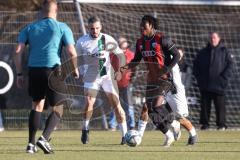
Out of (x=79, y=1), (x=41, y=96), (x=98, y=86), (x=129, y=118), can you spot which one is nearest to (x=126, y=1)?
(x=79, y=1)

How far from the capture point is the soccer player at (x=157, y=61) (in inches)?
578

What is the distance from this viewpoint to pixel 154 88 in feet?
49.3

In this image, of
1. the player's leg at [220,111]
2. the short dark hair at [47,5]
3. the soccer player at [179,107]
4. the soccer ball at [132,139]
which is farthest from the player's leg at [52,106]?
the player's leg at [220,111]

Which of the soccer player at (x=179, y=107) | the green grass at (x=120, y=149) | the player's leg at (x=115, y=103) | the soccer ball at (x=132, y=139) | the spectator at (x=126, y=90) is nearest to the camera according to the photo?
the green grass at (x=120, y=149)

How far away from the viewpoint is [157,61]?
14820 mm

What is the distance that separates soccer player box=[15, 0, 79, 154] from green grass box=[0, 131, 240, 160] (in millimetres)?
457

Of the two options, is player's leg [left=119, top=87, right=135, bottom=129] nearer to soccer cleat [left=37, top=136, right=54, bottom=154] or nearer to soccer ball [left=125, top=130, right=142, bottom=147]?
soccer ball [left=125, top=130, right=142, bottom=147]

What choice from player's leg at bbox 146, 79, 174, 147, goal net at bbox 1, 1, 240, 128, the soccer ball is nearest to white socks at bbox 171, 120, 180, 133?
player's leg at bbox 146, 79, 174, 147

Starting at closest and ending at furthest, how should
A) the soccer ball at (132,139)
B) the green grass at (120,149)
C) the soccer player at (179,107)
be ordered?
the green grass at (120,149)
the soccer ball at (132,139)
the soccer player at (179,107)

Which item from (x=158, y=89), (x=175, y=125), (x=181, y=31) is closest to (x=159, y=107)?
(x=158, y=89)

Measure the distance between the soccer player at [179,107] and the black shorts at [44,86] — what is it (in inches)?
130

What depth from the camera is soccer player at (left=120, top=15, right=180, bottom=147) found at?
578 inches

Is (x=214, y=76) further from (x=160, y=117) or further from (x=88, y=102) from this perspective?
(x=160, y=117)

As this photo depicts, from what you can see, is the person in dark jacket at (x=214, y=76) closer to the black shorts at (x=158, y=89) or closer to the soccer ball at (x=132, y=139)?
the black shorts at (x=158, y=89)
